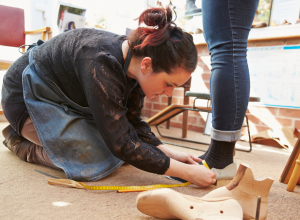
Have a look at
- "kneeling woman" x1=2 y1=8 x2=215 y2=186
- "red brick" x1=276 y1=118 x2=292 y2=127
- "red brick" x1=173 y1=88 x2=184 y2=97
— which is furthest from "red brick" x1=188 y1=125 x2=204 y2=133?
"kneeling woman" x1=2 y1=8 x2=215 y2=186

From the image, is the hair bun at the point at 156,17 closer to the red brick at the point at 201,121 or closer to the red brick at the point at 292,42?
the red brick at the point at 292,42

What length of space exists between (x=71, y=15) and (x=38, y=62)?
5.24ft

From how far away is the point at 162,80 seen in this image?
0.94m

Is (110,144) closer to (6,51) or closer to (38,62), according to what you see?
(38,62)

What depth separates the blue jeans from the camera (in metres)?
0.93

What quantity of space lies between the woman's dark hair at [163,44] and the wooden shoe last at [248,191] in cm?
43

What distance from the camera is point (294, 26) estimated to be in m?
2.21

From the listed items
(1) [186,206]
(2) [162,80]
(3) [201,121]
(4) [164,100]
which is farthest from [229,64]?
(4) [164,100]

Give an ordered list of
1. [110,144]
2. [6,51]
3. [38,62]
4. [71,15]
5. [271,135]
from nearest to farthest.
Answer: [110,144]
[38,62]
[271,135]
[71,15]
[6,51]

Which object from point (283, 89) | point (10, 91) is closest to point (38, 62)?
point (10, 91)

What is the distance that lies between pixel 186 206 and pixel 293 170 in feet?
2.14

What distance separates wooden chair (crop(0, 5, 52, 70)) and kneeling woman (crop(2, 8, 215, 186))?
1.68 metres

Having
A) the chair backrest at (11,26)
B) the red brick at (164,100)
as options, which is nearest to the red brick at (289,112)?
the red brick at (164,100)

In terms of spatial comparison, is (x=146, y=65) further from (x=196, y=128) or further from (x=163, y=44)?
(x=196, y=128)
